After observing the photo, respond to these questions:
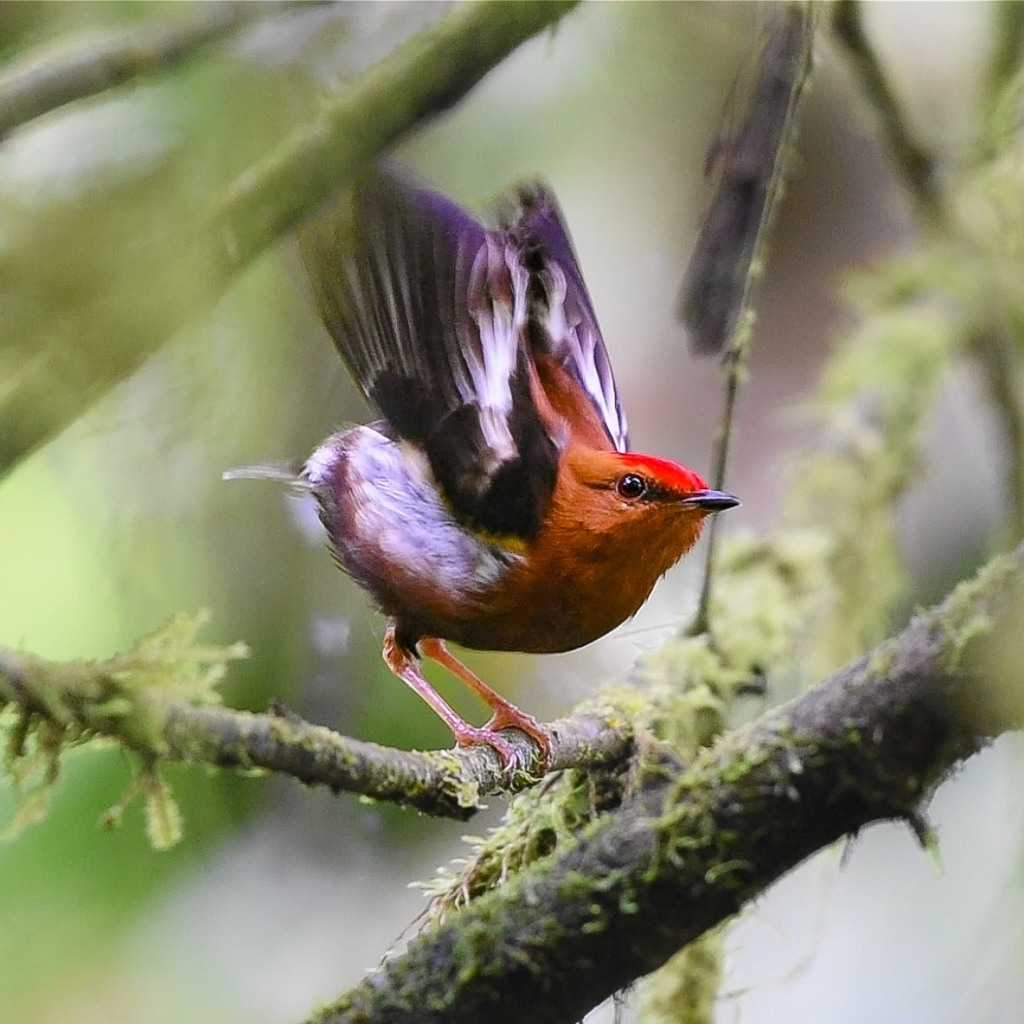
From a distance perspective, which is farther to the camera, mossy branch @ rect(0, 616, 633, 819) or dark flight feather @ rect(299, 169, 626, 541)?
dark flight feather @ rect(299, 169, 626, 541)

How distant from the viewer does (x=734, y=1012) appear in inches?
52.9

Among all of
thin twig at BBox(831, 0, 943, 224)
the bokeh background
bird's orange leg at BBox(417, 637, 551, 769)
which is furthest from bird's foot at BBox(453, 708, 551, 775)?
thin twig at BBox(831, 0, 943, 224)

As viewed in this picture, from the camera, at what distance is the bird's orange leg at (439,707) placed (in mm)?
1024

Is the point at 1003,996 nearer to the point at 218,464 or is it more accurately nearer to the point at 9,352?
the point at 218,464

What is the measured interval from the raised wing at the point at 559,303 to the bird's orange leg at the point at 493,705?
0.26 meters

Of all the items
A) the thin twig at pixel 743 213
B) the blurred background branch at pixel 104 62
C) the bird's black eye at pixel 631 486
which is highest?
the blurred background branch at pixel 104 62

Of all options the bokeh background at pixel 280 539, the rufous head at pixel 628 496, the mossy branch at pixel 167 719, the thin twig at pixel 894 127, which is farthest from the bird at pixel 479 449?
the thin twig at pixel 894 127

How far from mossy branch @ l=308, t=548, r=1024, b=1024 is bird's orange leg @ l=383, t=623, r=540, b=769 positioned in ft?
0.33

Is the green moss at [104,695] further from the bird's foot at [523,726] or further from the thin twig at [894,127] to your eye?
the thin twig at [894,127]

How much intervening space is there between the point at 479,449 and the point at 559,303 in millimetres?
171

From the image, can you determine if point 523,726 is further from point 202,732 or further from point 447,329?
point 202,732

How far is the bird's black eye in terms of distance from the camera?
0.96 m

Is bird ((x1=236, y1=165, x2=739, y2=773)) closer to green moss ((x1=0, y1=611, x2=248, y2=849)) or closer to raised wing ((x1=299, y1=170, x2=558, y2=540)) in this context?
raised wing ((x1=299, y1=170, x2=558, y2=540))

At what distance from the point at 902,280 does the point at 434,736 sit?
1472 millimetres
